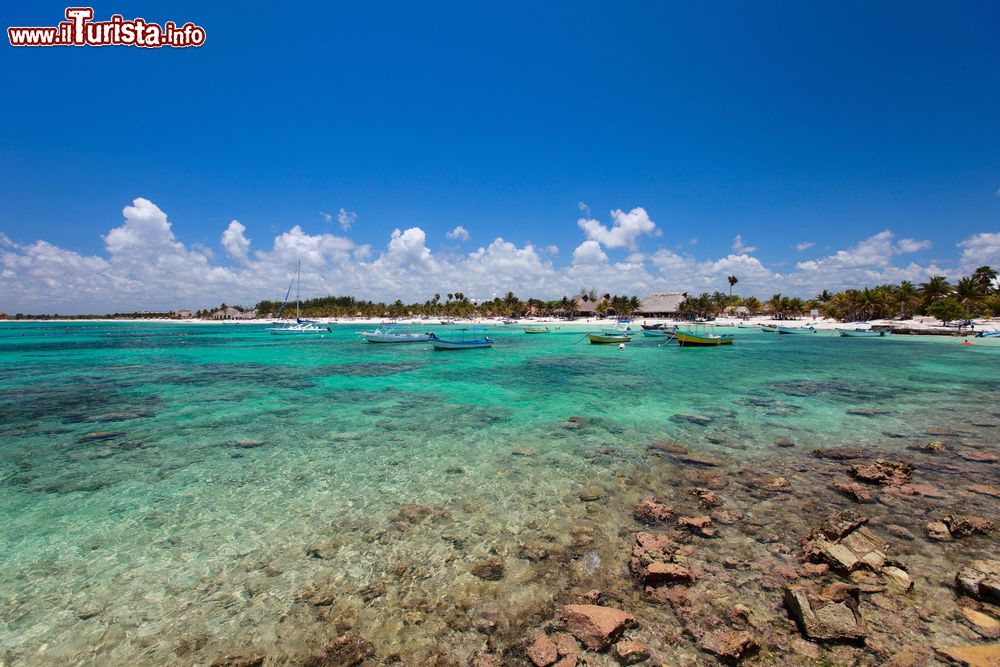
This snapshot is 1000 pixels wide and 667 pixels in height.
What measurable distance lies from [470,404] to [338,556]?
32.5ft

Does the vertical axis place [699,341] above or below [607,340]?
above

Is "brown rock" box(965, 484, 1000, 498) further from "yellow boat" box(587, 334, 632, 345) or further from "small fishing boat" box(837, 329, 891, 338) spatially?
"small fishing boat" box(837, 329, 891, 338)

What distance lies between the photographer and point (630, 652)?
149 inches

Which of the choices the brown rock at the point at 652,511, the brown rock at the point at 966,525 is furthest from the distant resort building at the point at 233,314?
the brown rock at the point at 966,525

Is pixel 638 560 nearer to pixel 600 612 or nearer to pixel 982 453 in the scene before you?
pixel 600 612

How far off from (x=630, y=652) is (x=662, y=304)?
108469 millimetres

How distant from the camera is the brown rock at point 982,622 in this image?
3783 mm

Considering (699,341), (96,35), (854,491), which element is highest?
(96,35)

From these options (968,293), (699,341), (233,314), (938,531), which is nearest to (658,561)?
(938,531)

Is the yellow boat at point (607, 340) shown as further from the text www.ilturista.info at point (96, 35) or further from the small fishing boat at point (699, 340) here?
the text www.ilturista.info at point (96, 35)

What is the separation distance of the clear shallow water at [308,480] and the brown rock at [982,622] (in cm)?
363

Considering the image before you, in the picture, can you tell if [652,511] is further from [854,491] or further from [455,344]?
[455,344]

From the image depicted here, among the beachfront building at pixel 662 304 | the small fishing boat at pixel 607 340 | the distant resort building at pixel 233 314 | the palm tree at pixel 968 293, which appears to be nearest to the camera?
the small fishing boat at pixel 607 340

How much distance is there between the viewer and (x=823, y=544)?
517cm
